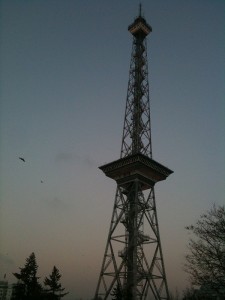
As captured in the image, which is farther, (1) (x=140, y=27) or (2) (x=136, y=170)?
(1) (x=140, y=27)

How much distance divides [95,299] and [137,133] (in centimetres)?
2554

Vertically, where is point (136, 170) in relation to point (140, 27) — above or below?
below

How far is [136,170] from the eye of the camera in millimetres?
51656

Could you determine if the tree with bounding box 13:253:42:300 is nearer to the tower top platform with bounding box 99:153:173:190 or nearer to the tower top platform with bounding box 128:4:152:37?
the tower top platform with bounding box 99:153:173:190

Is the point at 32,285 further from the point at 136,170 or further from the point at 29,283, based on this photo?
the point at 136,170

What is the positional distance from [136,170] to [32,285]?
71.7ft

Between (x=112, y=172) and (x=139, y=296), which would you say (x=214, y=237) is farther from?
(x=112, y=172)

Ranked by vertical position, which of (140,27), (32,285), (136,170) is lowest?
(32,285)

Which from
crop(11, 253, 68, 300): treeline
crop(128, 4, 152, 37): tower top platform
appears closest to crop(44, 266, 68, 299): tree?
crop(11, 253, 68, 300): treeline

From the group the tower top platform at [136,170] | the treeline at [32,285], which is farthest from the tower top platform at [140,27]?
the treeline at [32,285]

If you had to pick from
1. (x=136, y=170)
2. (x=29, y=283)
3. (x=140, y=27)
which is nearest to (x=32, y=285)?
(x=29, y=283)

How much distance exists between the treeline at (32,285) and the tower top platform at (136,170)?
1710 cm

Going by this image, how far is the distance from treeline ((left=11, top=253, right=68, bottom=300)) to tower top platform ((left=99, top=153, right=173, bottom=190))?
56.1ft

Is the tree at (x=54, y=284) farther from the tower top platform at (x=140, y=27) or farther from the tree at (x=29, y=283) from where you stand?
the tower top platform at (x=140, y=27)
